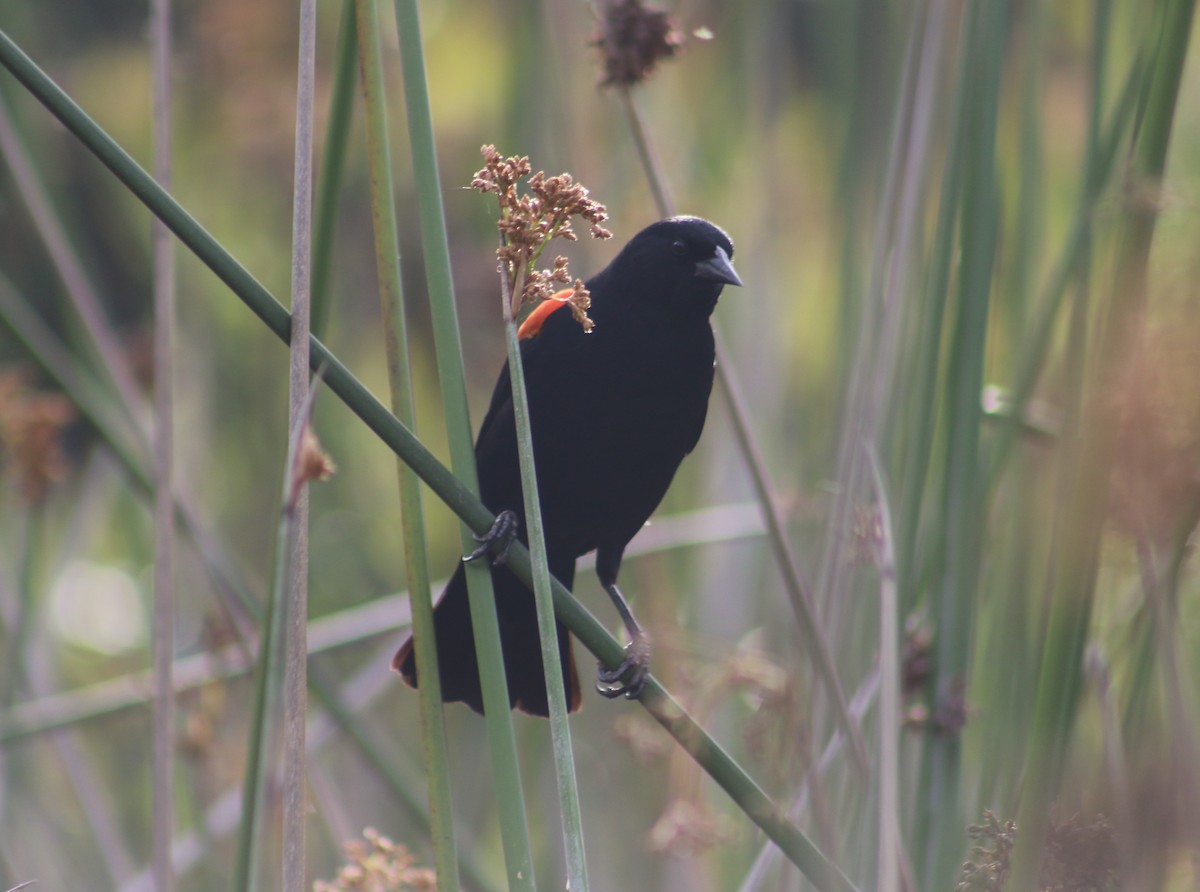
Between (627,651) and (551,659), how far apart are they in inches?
36.8

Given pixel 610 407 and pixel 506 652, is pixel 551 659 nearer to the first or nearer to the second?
pixel 610 407

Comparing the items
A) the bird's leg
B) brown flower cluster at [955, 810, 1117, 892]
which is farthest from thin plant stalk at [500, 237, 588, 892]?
the bird's leg

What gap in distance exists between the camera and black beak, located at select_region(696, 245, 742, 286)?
7.43 ft

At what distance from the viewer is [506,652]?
247 centimetres

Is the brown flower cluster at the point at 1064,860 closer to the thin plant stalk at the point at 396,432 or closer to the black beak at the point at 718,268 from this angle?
the thin plant stalk at the point at 396,432

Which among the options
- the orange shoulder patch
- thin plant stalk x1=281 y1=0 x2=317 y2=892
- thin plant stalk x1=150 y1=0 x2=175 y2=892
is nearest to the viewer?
thin plant stalk x1=281 y1=0 x2=317 y2=892

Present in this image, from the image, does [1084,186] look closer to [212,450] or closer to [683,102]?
[683,102]

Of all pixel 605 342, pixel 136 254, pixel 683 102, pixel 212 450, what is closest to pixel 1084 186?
pixel 605 342

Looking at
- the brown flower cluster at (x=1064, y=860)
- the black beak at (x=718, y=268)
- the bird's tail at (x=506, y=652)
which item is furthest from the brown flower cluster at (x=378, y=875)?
the black beak at (x=718, y=268)

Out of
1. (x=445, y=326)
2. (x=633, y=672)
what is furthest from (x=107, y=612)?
(x=445, y=326)

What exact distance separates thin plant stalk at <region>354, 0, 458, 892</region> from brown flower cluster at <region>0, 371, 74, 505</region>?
118 centimetres

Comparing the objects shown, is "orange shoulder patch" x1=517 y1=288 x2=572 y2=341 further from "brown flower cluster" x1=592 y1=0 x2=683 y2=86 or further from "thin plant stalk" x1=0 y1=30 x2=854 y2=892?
"thin plant stalk" x1=0 y1=30 x2=854 y2=892

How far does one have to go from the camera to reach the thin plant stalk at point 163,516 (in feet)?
5.45

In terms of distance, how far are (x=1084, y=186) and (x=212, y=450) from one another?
3268 mm
